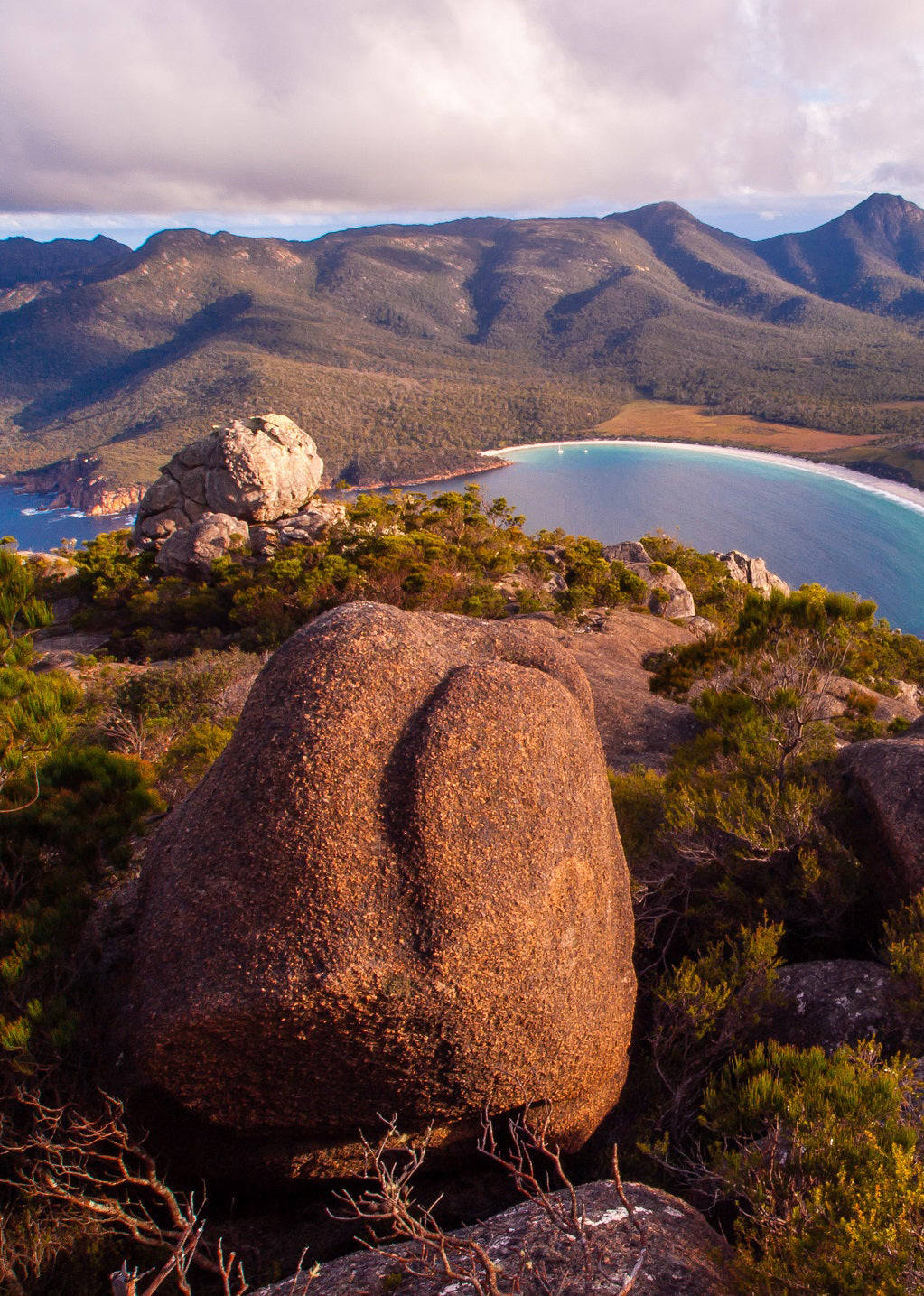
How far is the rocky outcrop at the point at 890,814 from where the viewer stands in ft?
22.5

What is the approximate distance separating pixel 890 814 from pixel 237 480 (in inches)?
1351

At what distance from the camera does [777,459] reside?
116750mm

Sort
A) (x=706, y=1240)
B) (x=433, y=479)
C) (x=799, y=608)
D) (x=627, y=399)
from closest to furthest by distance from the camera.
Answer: (x=706, y=1240)
(x=799, y=608)
(x=433, y=479)
(x=627, y=399)

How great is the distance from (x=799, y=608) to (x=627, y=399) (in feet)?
589

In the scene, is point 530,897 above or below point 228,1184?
above

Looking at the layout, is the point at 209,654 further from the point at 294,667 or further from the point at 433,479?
the point at 433,479

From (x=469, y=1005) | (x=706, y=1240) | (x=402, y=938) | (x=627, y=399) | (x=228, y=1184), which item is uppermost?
(x=627, y=399)

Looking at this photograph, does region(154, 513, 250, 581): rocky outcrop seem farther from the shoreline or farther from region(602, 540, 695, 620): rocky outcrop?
the shoreline

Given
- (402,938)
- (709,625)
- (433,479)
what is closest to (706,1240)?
(402,938)

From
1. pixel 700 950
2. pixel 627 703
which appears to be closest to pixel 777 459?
pixel 627 703

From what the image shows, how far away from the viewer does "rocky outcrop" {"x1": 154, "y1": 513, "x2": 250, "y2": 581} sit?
32.8 meters

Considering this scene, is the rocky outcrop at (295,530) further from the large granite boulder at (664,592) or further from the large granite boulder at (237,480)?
the large granite boulder at (664,592)

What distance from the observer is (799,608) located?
10648 mm

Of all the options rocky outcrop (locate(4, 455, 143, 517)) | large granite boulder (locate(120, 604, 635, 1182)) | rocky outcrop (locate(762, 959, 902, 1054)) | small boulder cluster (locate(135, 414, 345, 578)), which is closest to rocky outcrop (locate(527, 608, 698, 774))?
large granite boulder (locate(120, 604, 635, 1182))
